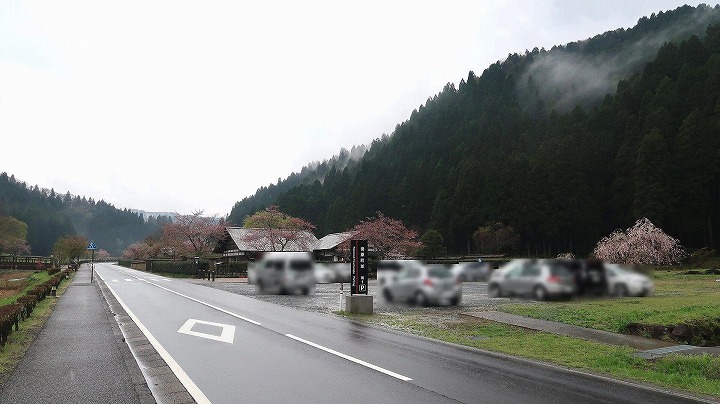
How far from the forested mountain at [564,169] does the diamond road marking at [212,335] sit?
42.8 metres

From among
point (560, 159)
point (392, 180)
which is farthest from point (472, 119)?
point (560, 159)

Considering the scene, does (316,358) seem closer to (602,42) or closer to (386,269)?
(386,269)

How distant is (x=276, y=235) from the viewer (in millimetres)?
57062

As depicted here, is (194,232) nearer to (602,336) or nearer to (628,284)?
(628,284)

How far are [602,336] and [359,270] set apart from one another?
24.2 feet

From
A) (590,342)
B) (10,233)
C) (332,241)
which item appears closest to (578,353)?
(590,342)

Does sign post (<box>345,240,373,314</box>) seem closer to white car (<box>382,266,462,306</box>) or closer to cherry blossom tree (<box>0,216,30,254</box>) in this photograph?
white car (<box>382,266,462,306</box>)

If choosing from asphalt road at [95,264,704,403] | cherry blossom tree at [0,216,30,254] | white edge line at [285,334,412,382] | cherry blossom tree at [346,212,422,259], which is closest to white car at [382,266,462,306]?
asphalt road at [95,264,704,403]

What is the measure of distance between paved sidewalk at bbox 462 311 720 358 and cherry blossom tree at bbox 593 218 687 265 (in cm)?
2969

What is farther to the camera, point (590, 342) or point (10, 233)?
point (10, 233)

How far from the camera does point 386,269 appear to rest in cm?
1920

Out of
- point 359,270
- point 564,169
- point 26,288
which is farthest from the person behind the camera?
point 564,169

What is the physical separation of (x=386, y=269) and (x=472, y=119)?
82.2 meters

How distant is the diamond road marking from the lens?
1045 centimetres
